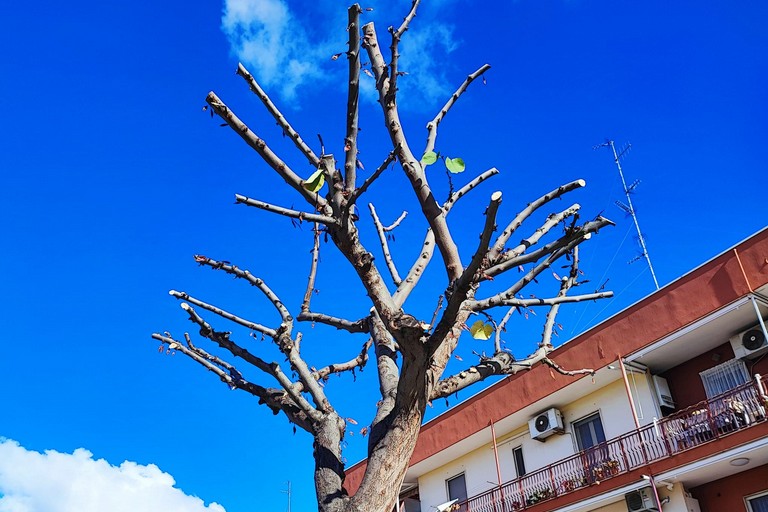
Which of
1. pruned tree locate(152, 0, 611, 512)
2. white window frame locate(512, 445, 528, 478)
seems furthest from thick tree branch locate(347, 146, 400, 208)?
white window frame locate(512, 445, 528, 478)

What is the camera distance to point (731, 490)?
13906 mm

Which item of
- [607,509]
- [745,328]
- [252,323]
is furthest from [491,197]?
[607,509]

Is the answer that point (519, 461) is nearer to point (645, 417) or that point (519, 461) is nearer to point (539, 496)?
point (539, 496)

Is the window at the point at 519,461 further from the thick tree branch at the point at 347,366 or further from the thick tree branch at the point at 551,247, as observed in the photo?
the thick tree branch at the point at 551,247

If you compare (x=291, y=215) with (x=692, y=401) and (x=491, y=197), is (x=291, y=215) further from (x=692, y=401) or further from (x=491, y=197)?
(x=692, y=401)

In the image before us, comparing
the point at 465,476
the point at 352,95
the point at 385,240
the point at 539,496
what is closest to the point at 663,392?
the point at 539,496

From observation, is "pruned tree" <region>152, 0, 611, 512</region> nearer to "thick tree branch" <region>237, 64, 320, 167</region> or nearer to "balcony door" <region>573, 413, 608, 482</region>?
"thick tree branch" <region>237, 64, 320, 167</region>

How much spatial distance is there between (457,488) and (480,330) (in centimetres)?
1656

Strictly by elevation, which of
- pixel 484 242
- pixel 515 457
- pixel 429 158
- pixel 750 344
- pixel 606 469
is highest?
pixel 750 344

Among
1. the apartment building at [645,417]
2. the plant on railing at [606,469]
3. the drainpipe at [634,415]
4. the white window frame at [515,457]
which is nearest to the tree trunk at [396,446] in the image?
the apartment building at [645,417]

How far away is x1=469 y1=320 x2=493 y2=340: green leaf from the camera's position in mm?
5082

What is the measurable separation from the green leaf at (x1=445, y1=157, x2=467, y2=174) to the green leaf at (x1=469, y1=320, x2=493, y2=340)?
4.27ft

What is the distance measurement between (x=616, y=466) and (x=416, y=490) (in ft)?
28.6

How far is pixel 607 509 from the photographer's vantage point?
15.7 metres
